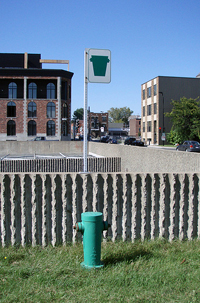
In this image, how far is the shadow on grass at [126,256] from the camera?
3.92 metres

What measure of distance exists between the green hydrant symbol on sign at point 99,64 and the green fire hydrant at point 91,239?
2.94 meters

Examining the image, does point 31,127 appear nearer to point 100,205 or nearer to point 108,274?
point 100,205

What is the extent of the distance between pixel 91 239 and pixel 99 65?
10.9 ft

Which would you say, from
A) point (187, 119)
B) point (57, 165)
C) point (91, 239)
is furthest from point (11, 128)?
point (91, 239)

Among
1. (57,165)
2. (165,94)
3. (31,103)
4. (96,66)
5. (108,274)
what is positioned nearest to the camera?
(108,274)

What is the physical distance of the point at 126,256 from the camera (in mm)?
4016

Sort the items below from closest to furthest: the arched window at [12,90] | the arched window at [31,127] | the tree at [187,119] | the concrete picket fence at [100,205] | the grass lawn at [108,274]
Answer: the grass lawn at [108,274] < the concrete picket fence at [100,205] < the tree at [187,119] < the arched window at [31,127] < the arched window at [12,90]

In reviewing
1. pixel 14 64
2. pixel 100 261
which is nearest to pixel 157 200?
pixel 100 261

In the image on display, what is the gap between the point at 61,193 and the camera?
4449mm

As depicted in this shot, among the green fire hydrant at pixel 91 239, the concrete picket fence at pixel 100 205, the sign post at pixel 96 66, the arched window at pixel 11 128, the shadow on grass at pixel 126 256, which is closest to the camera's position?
the green fire hydrant at pixel 91 239

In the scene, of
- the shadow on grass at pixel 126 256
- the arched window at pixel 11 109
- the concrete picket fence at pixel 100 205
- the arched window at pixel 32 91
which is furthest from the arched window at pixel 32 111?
the shadow on grass at pixel 126 256

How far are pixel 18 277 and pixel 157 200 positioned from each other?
212 cm

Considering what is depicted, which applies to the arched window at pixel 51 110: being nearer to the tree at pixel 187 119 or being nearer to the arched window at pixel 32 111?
the arched window at pixel 32 111

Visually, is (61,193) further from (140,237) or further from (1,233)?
(140,237)
